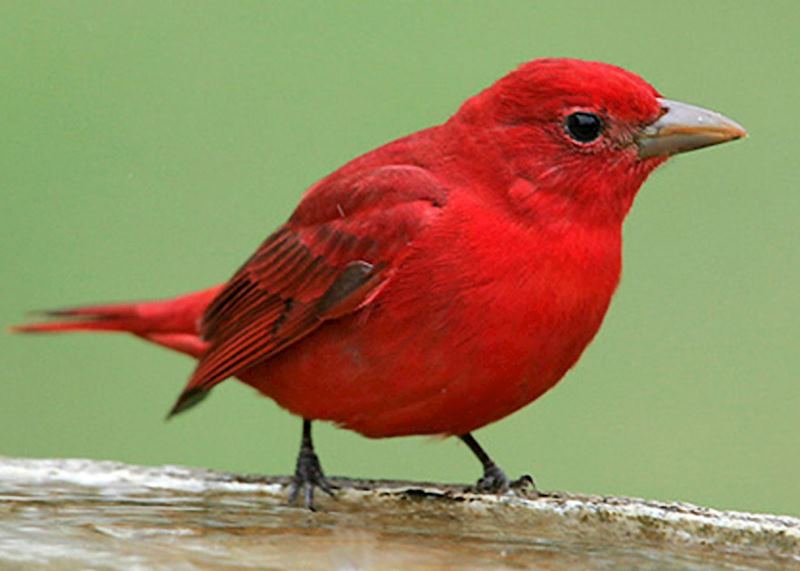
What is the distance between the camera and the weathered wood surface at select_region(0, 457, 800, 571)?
3984 mm

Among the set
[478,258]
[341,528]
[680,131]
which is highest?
[680,131]

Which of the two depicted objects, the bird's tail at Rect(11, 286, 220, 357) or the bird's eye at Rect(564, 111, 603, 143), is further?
the bird's tail at Rect(11, 286, 220, 357)

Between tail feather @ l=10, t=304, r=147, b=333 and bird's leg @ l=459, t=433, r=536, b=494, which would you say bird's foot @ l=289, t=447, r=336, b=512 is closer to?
bird's leg @ l=459, t=433, r=536, b=494

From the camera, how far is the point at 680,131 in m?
5.08

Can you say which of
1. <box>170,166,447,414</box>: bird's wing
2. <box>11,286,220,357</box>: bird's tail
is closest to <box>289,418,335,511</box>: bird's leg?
<box>170,166,447,414</box>: bird's wing

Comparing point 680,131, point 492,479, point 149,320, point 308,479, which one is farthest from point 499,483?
point 149,320

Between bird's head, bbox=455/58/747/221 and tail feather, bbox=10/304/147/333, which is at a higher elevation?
bird's head, bbox=455/58/747/221

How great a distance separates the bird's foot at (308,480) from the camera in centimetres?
517

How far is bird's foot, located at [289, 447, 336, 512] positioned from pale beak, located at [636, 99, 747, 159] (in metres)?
1.25

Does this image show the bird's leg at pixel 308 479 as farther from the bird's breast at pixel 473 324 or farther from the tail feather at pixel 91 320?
the tail feather at pixel 91 320

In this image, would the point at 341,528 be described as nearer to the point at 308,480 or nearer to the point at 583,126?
the point at 308,480

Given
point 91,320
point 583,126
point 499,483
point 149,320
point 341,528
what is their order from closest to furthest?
point 341,528 < point 583,126 < point 499,483 < point 149,320 < point 91,320

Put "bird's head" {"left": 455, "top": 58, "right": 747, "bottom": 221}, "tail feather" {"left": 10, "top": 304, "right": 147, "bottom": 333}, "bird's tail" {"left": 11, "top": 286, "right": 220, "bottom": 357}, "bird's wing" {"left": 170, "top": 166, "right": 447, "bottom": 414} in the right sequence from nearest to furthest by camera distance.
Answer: "bird's head" {"left": 455, "top": 58, "right": 747, "bottom": 221}, "bird's wing" {"left": 170, "top": 166, "right": 447, "bottom": 414}, "bird's tail" {"left": 11, "top": 286, "right": 220, "bottom": 357}, "tail feather" {"left": 10, "top": 304, "right": 147, "bottom": 333}

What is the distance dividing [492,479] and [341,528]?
134 centimetres
